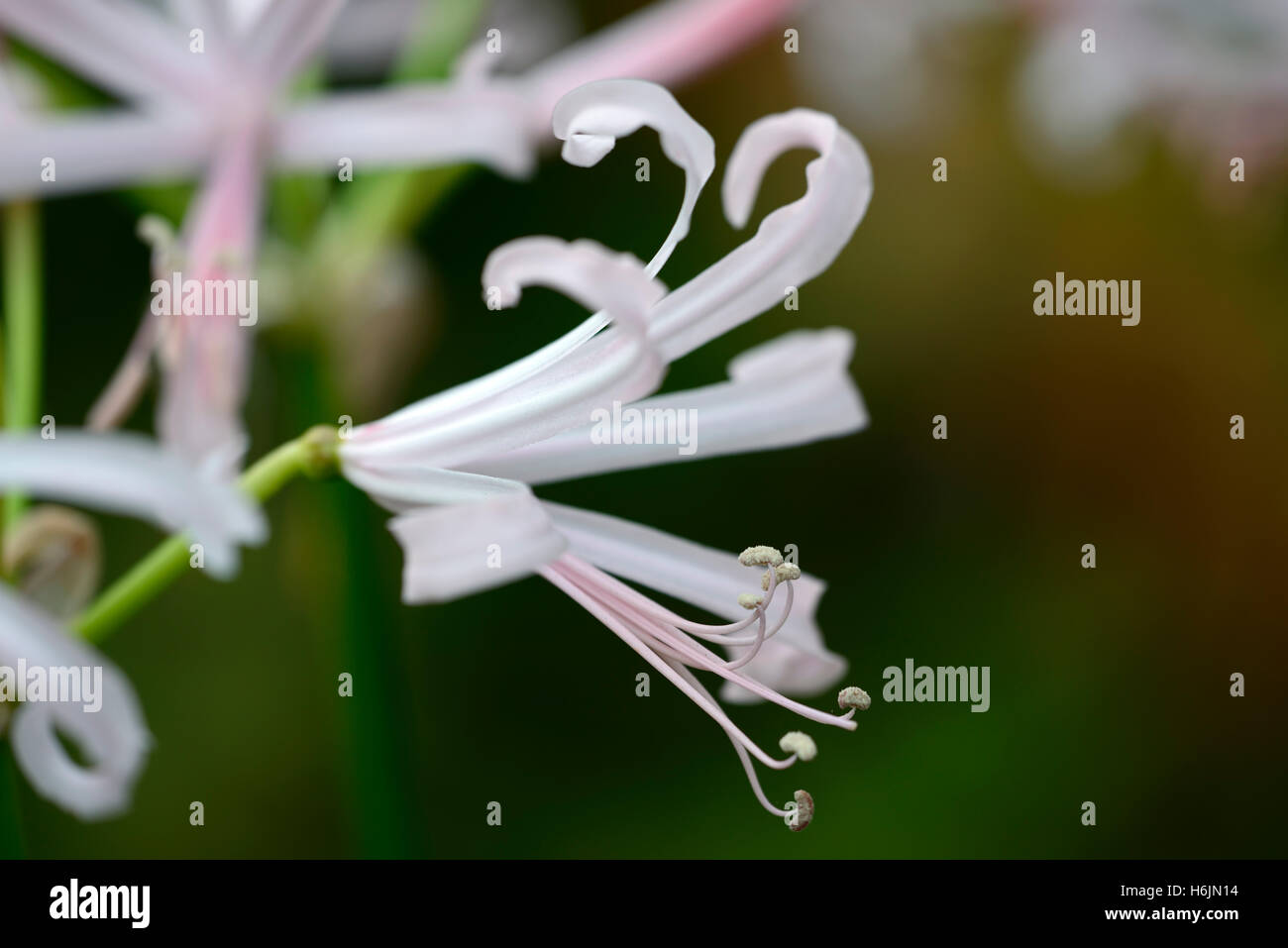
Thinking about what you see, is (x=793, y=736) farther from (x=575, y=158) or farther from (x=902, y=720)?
(x=902, y=720)

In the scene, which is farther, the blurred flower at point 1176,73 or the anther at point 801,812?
the blurred flower at point 1176,73

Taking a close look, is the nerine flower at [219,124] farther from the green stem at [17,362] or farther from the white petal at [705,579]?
the white petal at [705,579]

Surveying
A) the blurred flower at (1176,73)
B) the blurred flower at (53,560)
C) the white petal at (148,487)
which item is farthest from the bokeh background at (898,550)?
A: the white petal at (148,487)

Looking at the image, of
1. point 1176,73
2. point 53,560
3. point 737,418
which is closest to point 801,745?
point 737,418

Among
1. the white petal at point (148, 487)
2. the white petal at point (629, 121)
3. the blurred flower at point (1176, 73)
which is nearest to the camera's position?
the white petal at point (148, 487)

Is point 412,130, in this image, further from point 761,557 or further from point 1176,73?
point 1176,73

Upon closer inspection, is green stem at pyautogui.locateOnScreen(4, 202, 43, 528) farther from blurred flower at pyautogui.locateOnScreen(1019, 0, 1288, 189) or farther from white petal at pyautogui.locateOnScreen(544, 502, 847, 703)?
blurred flower at pyautogui.locateOnScreen(1019, 0, 1288, 189)

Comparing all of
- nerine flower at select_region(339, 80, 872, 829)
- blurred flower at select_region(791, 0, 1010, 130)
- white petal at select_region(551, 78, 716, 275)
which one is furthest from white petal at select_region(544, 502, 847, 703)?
blurred flower at select_region(791, 0, 1010, 130)
